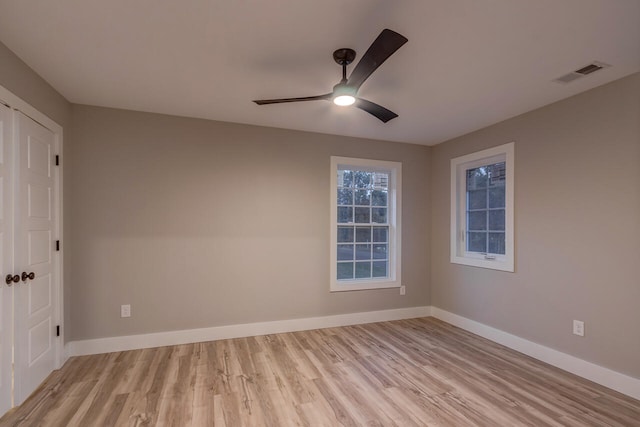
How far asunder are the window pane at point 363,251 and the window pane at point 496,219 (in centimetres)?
154

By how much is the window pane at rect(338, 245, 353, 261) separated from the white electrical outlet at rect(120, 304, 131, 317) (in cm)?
245

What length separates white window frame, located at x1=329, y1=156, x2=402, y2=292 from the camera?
13.0 feet

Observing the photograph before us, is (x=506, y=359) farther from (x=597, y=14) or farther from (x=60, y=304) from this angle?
(x=60, y=304)

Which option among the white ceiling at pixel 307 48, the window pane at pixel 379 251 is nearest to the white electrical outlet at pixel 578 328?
the white ceiling at pixel 307 48

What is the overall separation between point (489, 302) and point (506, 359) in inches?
27.1

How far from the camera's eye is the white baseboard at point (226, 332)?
3068 mm

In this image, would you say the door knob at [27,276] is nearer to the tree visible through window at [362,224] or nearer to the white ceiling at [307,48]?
the white ceiling at [307,48]

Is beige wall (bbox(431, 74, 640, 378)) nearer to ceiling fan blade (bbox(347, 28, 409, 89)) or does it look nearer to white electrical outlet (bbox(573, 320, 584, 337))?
white electrical outlet (bbox(573, 320, 584, 337))

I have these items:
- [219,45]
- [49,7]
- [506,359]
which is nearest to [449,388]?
[506,359]

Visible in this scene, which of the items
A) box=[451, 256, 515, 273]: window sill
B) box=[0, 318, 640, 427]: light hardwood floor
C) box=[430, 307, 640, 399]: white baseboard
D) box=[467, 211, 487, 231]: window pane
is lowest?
box=[0, 318, 640, 427]: light hardwood floor

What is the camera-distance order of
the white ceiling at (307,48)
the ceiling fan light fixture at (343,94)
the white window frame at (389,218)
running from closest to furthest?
1. the white ceiling at (307,48)
2. the ceiling fan light fixture at (343,94)
3. the white window frame at (389,218)

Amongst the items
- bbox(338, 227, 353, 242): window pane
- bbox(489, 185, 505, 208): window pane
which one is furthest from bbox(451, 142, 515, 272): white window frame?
bbox(338, 227, 353, 242): window pane

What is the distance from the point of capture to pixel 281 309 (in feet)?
12.2

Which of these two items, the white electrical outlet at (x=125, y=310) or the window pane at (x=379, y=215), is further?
the window pane at (x=379, y=215)
